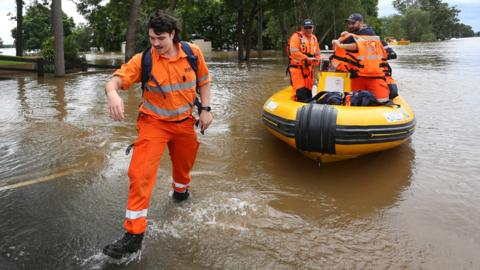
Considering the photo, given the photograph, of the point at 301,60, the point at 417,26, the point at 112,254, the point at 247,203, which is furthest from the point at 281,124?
the point at 417,26

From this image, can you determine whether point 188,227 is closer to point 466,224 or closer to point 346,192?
point 346,192

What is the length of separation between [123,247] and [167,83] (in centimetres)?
125

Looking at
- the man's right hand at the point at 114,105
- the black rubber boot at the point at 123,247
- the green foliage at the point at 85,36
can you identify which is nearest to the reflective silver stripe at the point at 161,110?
the man's right hand at the point at 114,105

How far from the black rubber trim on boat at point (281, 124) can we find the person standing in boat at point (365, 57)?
4.79ft

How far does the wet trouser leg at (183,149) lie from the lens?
11.8ft

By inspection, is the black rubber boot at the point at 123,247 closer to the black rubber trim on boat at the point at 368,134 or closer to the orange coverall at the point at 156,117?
the orange coverall at the point at 156,117

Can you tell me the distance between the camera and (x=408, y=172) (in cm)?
523

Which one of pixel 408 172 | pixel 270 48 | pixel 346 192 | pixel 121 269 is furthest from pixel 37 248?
pixel 270 48

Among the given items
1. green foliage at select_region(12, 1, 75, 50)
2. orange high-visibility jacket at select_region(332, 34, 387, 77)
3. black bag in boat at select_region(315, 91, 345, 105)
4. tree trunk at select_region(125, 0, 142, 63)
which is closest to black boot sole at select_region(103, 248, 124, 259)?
black bag in boat at select_region(315, 91, 345, 105)

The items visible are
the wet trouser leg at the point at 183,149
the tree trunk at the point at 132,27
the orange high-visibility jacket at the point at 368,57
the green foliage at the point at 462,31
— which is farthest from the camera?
the green foliage at the point at 462,31

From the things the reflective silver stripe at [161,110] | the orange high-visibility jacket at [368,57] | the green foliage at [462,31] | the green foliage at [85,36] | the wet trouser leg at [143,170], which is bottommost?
the wet trouser leg at [143,170]

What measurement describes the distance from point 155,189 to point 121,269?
60.8 inches

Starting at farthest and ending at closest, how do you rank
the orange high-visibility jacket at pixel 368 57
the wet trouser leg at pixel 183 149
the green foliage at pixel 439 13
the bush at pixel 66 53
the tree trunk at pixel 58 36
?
the green foliage at pixel 439 13 < the bush at pixel 66 53 < the tree trunk at pixel 58 36 < the orange high-visibility jacket at pixel 368 57 < the wet trouser leg at pixel 183 149

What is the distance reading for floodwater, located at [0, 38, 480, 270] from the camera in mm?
3275
